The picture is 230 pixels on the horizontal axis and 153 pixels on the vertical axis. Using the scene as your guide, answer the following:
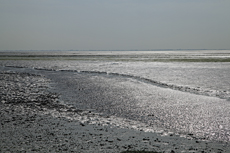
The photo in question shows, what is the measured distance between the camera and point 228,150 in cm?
880

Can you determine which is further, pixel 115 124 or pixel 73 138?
pixel 115 124

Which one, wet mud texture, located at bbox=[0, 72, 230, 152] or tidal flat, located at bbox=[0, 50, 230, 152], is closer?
wet mud texture, located at bbox=[0, 72, 230, 152]

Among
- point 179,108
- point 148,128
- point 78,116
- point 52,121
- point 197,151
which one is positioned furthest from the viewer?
point 179,108

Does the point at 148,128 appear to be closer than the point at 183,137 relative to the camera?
No

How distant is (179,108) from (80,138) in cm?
858

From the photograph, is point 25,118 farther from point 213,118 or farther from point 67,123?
point 213,118

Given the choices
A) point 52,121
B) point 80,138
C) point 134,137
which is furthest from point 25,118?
point 134,137

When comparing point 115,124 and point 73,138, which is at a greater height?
point 73,138

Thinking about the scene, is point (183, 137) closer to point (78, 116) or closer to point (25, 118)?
point (78, 116)

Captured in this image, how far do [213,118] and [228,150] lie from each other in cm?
488

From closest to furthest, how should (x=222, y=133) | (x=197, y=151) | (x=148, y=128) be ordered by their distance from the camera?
(x=197, y=151) → (x=222, y=133) → (x=148, y=128)

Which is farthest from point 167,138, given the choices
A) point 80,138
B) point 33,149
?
point 33,149

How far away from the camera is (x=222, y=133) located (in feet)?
35.4

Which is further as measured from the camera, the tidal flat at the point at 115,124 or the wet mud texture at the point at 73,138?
the tidal flat at the point at 115,124
